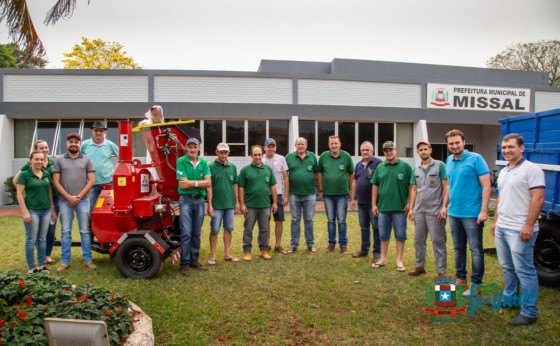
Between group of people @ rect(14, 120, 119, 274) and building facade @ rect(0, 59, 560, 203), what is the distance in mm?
8990

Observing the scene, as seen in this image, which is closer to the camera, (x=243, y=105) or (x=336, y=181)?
(x=336, y=181)

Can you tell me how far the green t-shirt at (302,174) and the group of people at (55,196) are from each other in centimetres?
311

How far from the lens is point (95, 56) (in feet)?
106

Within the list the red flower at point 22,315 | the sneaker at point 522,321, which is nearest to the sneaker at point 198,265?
the red flower at point 22,315

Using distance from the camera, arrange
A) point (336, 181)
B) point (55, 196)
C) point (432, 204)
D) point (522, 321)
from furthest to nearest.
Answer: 1. point (336, 181)
2. point (55, 196)
3. point (432, 204)
4. point (522, 321)

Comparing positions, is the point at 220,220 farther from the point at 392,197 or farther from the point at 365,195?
the point at 392,197

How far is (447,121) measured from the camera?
55.6 ft

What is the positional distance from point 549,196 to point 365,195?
2510 millimetres

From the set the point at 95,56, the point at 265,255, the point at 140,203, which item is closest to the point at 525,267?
the point at 265,255

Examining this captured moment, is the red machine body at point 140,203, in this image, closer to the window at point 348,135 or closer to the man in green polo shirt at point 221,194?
the man in green polo shirt at point 221,194

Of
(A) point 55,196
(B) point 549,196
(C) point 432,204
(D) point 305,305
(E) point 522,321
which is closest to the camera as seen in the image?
(E) point 522,321

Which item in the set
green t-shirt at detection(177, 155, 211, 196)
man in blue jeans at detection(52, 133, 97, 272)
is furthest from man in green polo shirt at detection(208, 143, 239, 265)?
man in blue jeans at detection(52, 133, 97, 272)

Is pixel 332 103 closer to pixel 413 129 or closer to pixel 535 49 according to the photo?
pixel 413 129

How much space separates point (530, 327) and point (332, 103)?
12.7 m
